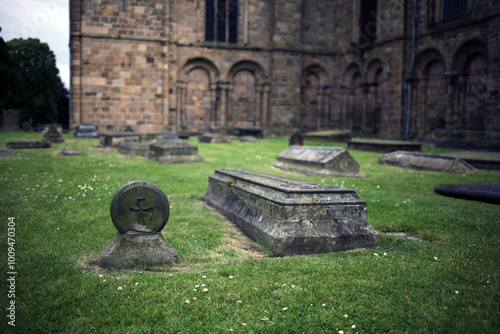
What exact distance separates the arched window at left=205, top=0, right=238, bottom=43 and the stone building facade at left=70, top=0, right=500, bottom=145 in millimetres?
64

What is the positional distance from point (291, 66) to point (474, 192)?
2036cm

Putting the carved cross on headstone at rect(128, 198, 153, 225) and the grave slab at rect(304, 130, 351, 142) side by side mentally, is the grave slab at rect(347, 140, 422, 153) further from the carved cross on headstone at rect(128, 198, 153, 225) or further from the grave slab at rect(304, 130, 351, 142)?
the carved cross on headstone at rect(128, 198, 153, 225)

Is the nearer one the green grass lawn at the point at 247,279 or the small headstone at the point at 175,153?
the green grass lawn at the point at 247,279

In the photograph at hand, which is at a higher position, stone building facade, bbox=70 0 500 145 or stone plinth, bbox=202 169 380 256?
stone building facade, bbox=70 0 500 145

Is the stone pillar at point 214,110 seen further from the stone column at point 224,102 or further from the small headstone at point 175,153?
the small headstone at point 175,153

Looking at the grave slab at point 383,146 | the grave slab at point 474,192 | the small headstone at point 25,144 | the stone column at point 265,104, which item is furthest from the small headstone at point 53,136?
the grave slab at point 474,192

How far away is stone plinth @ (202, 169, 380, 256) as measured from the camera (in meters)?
4.21

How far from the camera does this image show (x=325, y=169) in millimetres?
9766

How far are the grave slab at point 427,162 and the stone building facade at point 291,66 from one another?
23.2 ft

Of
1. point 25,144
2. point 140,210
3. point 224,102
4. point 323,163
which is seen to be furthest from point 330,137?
point 140,210

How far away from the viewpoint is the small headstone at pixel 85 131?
65.5 feet

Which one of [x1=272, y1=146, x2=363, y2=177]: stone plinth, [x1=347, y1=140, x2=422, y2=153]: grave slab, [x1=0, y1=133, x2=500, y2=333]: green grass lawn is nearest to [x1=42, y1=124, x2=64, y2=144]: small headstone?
[x1=272, y1=146, x2=363, y2=177]: stone plinth

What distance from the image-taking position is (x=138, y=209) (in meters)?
3.85

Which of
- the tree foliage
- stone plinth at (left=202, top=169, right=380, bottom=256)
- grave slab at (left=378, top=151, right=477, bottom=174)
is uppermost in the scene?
the tree foliage
